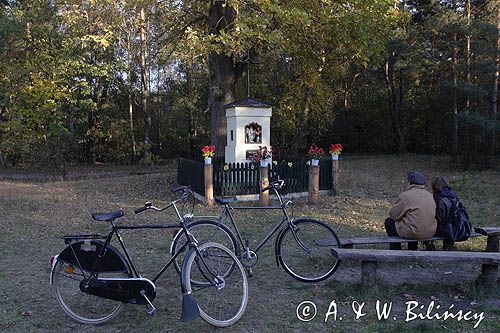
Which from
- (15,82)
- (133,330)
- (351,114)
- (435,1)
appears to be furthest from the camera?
(351,114)

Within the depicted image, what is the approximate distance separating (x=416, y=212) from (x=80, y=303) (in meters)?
3.76

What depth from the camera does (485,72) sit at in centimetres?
1753

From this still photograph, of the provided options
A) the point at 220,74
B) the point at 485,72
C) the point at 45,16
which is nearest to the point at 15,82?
the point at 45,16

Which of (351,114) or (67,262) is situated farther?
(351,114)

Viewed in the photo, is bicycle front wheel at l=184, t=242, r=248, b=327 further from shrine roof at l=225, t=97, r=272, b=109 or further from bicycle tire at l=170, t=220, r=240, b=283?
shrine roof at l=225, t=97, r=272, b=109

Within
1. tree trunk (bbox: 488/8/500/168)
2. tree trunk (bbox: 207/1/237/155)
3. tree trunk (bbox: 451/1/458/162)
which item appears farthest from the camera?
tree trunk (bbox: 451/1/458/162)

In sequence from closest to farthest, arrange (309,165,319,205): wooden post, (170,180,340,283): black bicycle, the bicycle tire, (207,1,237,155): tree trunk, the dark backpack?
1. the bicycle tire
2. (170,180,340,283): black bicycle
3. the dark backpack
4. (309,165,319,205): wooden post
5. (207,1,237,155): tree trunk

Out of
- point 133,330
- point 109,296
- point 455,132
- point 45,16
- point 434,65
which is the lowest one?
point 133,330

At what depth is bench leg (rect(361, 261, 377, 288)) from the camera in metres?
4.84

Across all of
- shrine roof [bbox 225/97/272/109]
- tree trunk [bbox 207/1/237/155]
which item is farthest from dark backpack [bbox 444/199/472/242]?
tree trunk [bbox 207/1/237/155]

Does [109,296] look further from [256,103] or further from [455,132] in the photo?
[455,132]

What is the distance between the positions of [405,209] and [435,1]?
63.4 feet

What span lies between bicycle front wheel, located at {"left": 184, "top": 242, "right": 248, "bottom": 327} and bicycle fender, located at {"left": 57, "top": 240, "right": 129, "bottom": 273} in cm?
63

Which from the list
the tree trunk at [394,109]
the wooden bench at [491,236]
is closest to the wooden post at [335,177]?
the wooden bench at [491,236]
